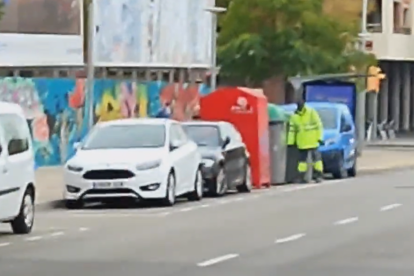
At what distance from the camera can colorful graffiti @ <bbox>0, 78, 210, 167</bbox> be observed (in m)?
33.2

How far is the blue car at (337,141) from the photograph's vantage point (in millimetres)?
32750

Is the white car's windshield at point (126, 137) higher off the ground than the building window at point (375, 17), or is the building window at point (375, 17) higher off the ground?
the building window at point (375, 17)

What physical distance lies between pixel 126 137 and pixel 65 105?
11318 millimetres

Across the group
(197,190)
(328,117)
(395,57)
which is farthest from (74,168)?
(395,57)

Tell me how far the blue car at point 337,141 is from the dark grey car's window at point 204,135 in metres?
5.84

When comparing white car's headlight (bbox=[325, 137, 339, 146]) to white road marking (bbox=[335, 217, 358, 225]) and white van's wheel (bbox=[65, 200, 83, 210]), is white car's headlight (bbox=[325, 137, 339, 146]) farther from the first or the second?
white road marking (bbox=[335, 217, 358, 225])

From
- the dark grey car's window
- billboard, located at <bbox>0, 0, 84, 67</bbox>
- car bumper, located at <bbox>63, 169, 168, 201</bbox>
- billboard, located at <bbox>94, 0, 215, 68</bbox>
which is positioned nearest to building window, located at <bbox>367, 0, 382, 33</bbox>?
billboard, located at <bbox>94, 0, 215, 68</bbox>

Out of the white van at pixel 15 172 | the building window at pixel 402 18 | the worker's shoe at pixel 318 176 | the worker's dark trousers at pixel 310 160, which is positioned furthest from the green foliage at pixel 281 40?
the building window at pixel 402 18

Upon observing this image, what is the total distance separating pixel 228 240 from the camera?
55.8 ft

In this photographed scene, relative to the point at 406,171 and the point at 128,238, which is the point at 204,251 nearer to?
the point at 128,238

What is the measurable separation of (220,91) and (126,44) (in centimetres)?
1304

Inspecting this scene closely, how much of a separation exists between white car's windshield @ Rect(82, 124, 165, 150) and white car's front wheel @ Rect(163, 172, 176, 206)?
27.4 inches

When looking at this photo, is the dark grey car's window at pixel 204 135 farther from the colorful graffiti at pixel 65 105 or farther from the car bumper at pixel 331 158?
the colorful graffiti at pixel 65 105

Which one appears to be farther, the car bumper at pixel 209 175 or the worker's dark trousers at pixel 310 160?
the worker's dark trousers at pixel 310 160
